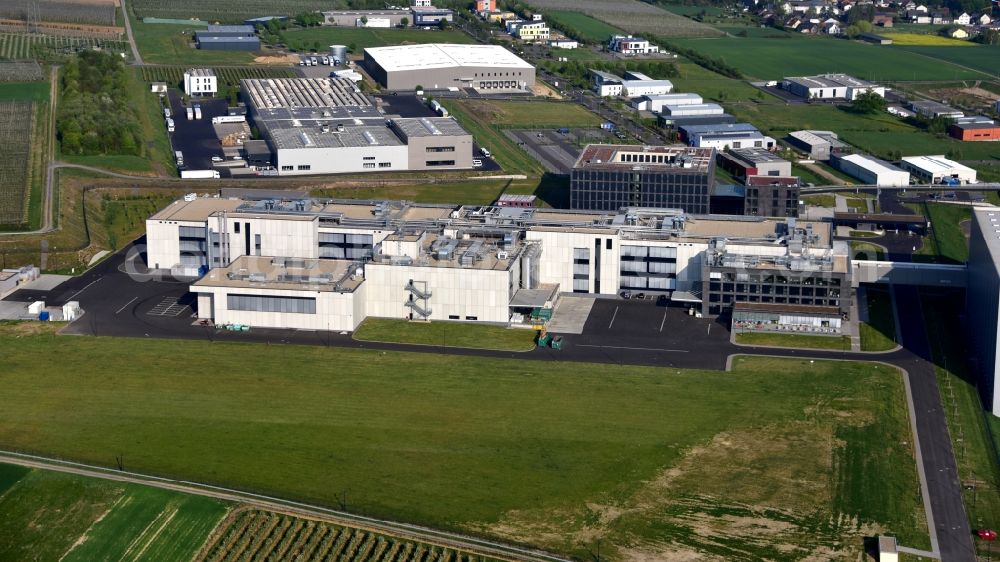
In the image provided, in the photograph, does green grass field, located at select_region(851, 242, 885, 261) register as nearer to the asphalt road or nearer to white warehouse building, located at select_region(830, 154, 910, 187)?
the asphalt road

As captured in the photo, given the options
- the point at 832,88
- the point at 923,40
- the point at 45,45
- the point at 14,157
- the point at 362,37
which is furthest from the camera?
the point at 923,40

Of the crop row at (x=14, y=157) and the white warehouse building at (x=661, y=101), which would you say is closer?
the crop row at (x=14, y=157)

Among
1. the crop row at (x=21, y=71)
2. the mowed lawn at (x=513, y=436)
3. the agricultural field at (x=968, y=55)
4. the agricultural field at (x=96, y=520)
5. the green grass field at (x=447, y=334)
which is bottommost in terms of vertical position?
the agricultural field at (x=96, y=520)

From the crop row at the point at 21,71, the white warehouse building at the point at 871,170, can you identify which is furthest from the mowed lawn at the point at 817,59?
the crop row at the point at 21,71

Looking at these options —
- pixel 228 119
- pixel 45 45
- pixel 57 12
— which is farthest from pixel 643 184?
pixel 57 12

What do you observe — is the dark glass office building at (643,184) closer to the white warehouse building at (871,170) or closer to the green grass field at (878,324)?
the green grass field at (878,324)

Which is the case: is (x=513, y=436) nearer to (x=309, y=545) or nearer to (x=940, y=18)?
(x=309, y=545)

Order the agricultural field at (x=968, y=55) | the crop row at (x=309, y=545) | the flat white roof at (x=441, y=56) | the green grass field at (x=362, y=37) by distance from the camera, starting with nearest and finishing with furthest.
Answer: the crop row at (x=309, y=545)
the flat white roof at (x=441, y=56)
the agricultural field at (x=968, y=55)
the green grass field at (x=362, y=37)
